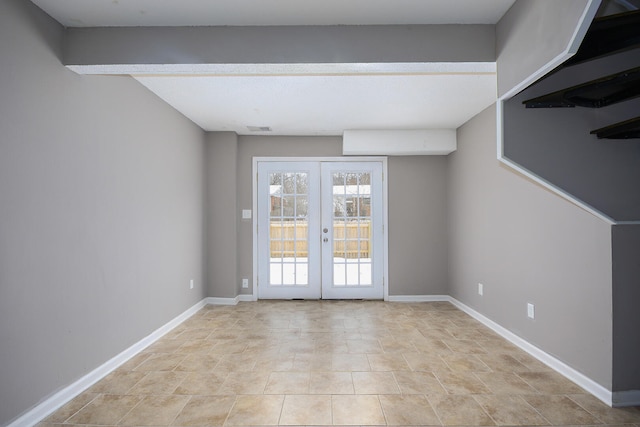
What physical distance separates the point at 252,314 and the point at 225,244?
1059mm

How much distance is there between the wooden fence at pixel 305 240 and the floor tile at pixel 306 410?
9.52 feet

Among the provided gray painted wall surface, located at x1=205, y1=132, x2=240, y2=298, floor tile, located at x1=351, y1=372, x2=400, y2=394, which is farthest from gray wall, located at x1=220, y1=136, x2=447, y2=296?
floor tile, located at x1=351, y1=372, x2=400, y2=394

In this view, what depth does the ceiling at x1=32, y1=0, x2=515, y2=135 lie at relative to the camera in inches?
83.0

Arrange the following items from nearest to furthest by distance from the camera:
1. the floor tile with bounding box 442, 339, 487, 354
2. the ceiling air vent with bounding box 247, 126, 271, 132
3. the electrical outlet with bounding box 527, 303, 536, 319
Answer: the electrical outlet with bounding box 527, 303, 536, 319
the floor tile with bounding box 442, 339, 487, 354
the ceiling air vent with bounding box 247, 126, 271, 132

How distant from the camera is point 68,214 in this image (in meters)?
2.37

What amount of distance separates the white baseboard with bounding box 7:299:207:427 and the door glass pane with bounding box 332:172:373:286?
7.94 feet

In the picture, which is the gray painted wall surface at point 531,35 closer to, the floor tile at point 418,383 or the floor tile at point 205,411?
the floor tile at point 418,383

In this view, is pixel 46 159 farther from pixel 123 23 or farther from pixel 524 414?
pixel 524 414

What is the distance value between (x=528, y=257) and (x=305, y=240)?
286cm

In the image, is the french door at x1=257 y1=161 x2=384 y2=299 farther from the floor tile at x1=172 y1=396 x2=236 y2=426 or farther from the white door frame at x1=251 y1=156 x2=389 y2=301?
the floor tile at x1=172 y1=396 x2=236 y2=426

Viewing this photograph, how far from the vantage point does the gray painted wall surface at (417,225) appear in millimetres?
5172

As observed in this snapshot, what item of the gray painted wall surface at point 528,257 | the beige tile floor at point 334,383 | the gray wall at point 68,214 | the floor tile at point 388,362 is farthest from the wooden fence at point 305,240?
the floor tile at point 388,362

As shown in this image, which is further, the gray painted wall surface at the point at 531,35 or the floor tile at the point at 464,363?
the floor tile at the point at 464,363

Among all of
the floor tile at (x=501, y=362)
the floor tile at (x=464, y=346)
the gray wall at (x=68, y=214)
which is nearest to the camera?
the gray wall at (x=68, y=214)
